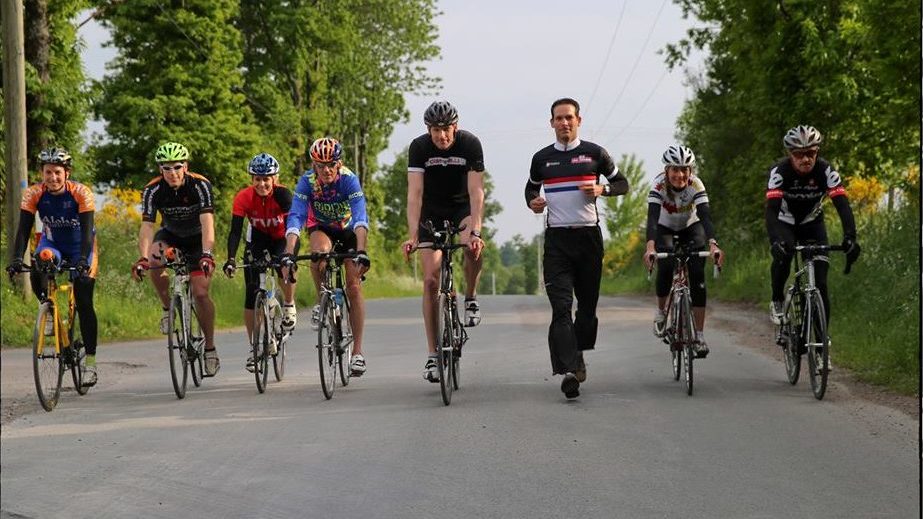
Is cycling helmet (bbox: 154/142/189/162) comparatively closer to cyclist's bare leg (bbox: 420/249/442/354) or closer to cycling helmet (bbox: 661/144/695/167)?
cyclist's bare leg (bbox: 420/249/442/354)

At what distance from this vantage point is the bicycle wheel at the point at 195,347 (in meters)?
11.3

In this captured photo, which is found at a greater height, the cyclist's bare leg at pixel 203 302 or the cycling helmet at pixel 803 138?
the cycling helmet at pixel 803 138

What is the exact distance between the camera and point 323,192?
11.3m

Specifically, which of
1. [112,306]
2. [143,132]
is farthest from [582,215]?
[143,132]

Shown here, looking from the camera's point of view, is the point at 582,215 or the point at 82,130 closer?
the point at 582,215

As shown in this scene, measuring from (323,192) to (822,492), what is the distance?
581 centimetres

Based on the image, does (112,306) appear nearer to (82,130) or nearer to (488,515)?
(82,130)

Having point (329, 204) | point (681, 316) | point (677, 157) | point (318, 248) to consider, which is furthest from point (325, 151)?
point (681, 316)

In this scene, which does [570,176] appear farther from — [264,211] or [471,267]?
[264,211]

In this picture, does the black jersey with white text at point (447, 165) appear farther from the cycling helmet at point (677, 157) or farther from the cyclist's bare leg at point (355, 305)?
the cycling helmet at point (677, 157)

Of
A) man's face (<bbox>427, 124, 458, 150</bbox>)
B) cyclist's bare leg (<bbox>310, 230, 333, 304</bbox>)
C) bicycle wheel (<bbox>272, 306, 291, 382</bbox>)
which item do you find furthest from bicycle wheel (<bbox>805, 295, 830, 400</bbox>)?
bicycle wheel (<bbox>272, 306, 291, 382</bbox>)

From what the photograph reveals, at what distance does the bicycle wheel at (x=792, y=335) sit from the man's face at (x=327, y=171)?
4.27 m

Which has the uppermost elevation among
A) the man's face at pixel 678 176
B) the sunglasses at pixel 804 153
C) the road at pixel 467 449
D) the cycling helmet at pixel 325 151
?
the cycling helmet at pixel 325 151

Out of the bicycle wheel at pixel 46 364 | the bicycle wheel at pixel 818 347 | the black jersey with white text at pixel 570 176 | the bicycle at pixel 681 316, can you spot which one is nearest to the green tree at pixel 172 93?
the bicycle wheel at pixel 46 364
